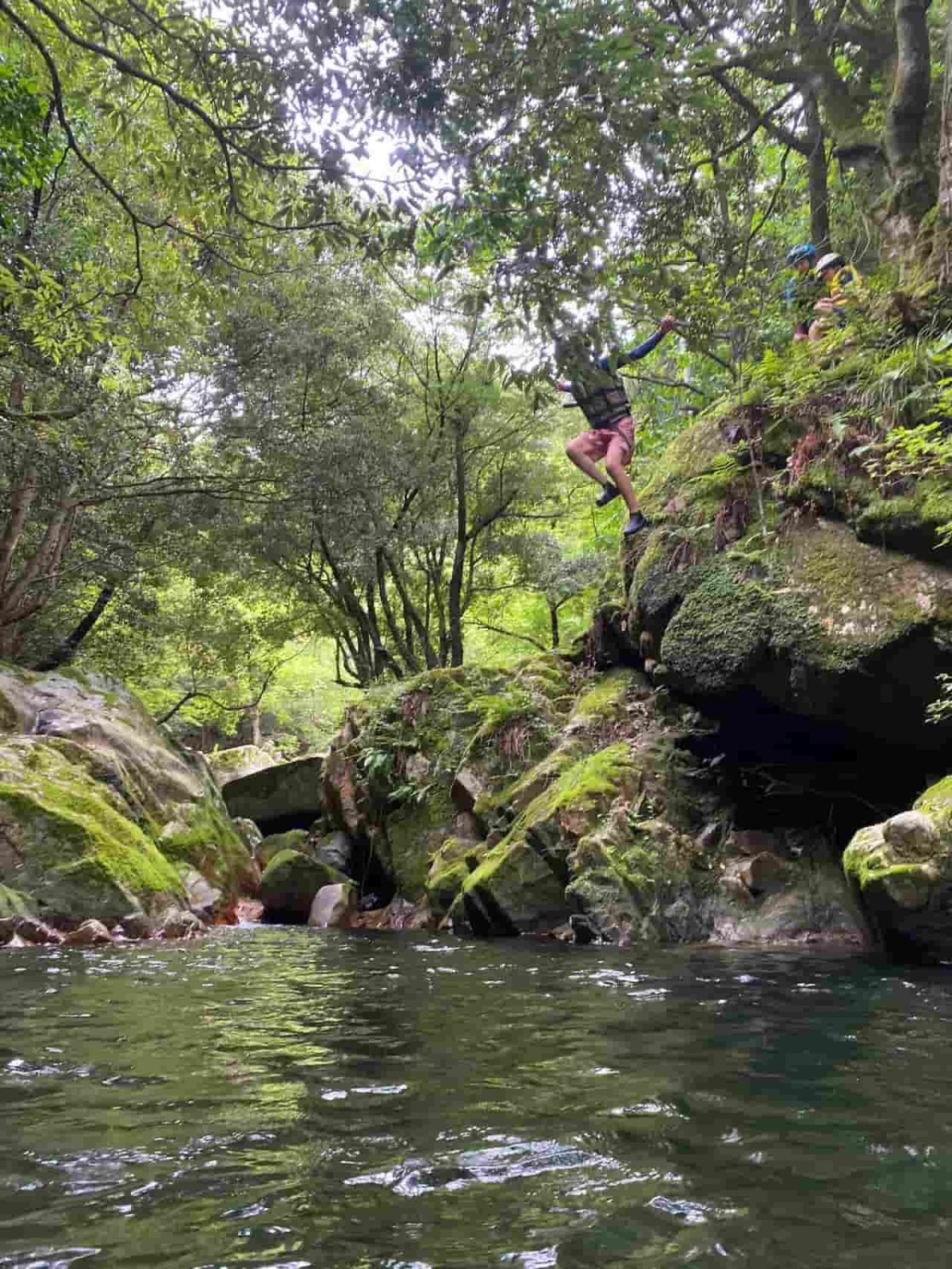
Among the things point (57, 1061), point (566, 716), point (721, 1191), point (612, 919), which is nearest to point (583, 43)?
point (721, 1191)

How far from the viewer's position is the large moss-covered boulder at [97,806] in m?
8.27

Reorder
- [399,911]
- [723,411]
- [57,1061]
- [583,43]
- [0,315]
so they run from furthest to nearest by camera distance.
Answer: [399,911] < [723,411] < [0,315] < [583,43] < [57,1061]

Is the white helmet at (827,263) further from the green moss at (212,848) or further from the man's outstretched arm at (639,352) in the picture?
the green moss at (212,848)

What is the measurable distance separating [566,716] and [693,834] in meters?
2.78

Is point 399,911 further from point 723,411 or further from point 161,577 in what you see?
point 161,577

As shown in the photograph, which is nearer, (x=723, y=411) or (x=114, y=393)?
(x=723, y=411)

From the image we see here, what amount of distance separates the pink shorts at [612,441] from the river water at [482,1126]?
573 centimetres

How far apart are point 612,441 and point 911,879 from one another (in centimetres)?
549

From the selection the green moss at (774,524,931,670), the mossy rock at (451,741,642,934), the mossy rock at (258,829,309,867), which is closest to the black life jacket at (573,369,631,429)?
the green moss at (774,524,931,670)

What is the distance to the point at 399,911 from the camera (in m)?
10.2

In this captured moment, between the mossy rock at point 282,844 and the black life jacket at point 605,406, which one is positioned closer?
the black life jacket at point 605,406

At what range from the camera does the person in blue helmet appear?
894 cm

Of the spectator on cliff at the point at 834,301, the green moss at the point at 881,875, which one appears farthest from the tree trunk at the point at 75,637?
the green moss at the point at 881,875

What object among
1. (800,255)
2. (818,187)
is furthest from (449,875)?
(818,187)
